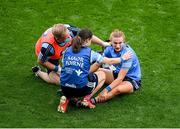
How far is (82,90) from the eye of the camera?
7.24 metres

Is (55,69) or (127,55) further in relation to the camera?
(55,69)

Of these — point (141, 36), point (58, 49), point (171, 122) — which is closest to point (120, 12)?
point (141, 36)

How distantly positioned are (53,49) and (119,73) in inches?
40.3

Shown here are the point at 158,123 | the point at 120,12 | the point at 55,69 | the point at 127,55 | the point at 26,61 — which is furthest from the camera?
the point at 120,12

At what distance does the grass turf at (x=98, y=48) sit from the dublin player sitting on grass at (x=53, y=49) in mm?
138

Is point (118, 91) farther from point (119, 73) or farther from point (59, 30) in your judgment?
point (59, 30)

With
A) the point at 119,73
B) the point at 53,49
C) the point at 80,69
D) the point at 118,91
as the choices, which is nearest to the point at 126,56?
the point at 119,73

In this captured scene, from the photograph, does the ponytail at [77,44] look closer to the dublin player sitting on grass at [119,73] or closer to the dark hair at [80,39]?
the dark hair at [80,39]

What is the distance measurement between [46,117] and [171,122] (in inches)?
64.0

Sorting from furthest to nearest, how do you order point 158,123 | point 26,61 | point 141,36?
point 141,36 → point 26,61 → point 158,123

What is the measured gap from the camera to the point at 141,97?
7609 millimetres

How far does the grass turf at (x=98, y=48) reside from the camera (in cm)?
705

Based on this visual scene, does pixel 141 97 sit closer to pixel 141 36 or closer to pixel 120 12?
Answer: pixel 141 36

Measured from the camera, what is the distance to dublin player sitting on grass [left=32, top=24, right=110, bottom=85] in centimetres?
754
